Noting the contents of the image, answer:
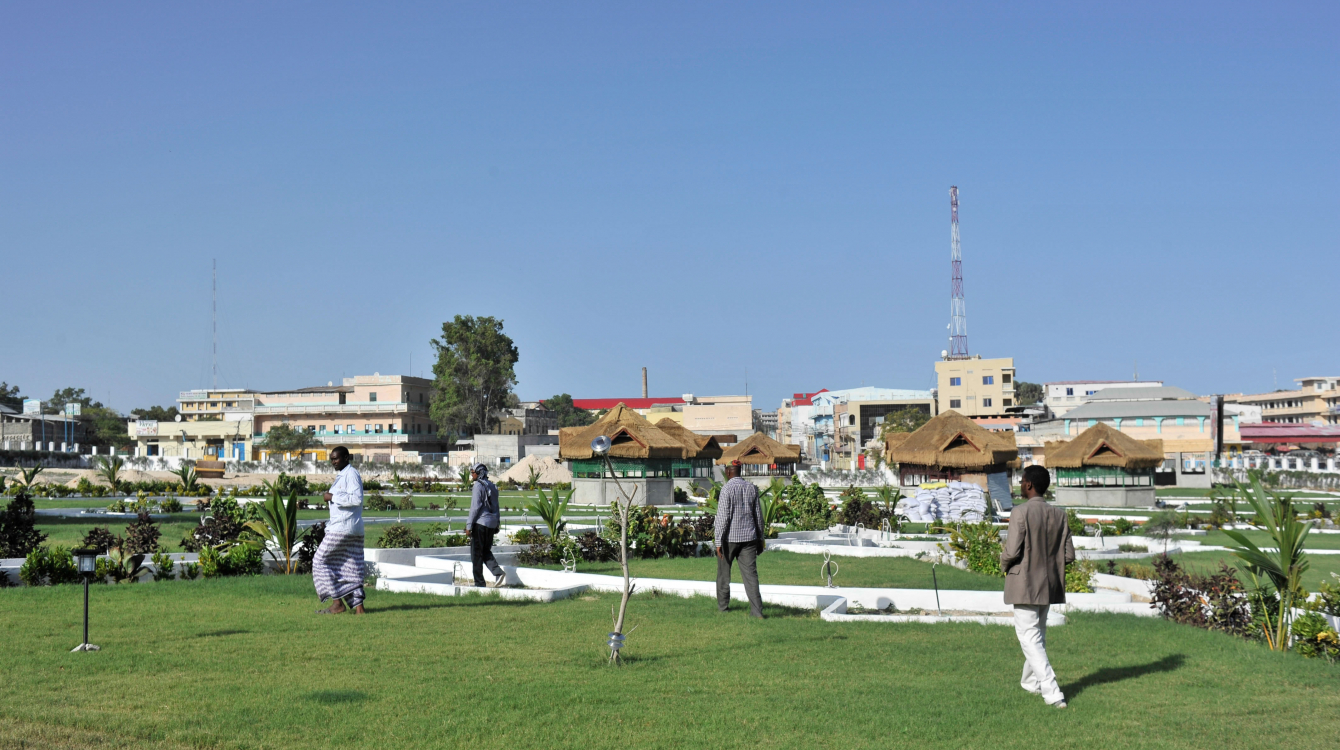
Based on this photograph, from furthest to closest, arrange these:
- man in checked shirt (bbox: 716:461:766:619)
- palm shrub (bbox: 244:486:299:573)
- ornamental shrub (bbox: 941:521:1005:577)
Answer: ornamental shrub (bbox: 941:521:1005:577), palm shrub (bbox: 244:486:299:573), man in checked shirt (bbox: 716:461:766:619)

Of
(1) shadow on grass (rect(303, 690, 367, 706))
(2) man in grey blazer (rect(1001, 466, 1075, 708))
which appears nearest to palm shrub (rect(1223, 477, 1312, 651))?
(2) man in grey blazer (rect(1001, 466, 1075, 708))

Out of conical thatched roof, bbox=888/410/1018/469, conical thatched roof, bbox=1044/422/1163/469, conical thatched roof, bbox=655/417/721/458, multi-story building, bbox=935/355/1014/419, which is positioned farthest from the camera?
multi-story building, bbox=935/355/1014/419

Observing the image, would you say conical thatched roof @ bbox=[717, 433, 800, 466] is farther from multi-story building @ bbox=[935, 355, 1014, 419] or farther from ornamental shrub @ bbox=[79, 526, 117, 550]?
multi-story building @ bbox=[935, 355, 1014, 419]

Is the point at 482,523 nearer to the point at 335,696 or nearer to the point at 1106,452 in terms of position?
the point at 335,696

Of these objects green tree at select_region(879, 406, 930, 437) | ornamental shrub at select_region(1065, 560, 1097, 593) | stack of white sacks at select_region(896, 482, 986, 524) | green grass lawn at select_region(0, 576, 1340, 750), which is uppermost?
green tree at select_region(879, 406, 930, 437)

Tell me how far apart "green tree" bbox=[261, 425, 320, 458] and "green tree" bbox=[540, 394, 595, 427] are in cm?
4267

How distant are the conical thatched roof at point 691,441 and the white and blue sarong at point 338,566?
25.5 metres

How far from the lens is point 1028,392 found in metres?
120

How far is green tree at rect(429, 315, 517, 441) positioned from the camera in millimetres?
71438

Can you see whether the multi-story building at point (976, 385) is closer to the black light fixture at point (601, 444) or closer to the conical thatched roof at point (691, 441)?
the conical thatched roof at point (691, 441)

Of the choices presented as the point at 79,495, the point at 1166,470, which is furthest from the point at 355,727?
the point at 1166,470

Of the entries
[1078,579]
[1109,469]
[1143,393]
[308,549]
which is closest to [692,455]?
[1109,469]

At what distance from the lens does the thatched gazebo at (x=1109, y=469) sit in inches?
1384

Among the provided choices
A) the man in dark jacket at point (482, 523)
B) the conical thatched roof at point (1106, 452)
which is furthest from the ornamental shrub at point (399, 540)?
the conical thatched roof at point (1106, 452)
